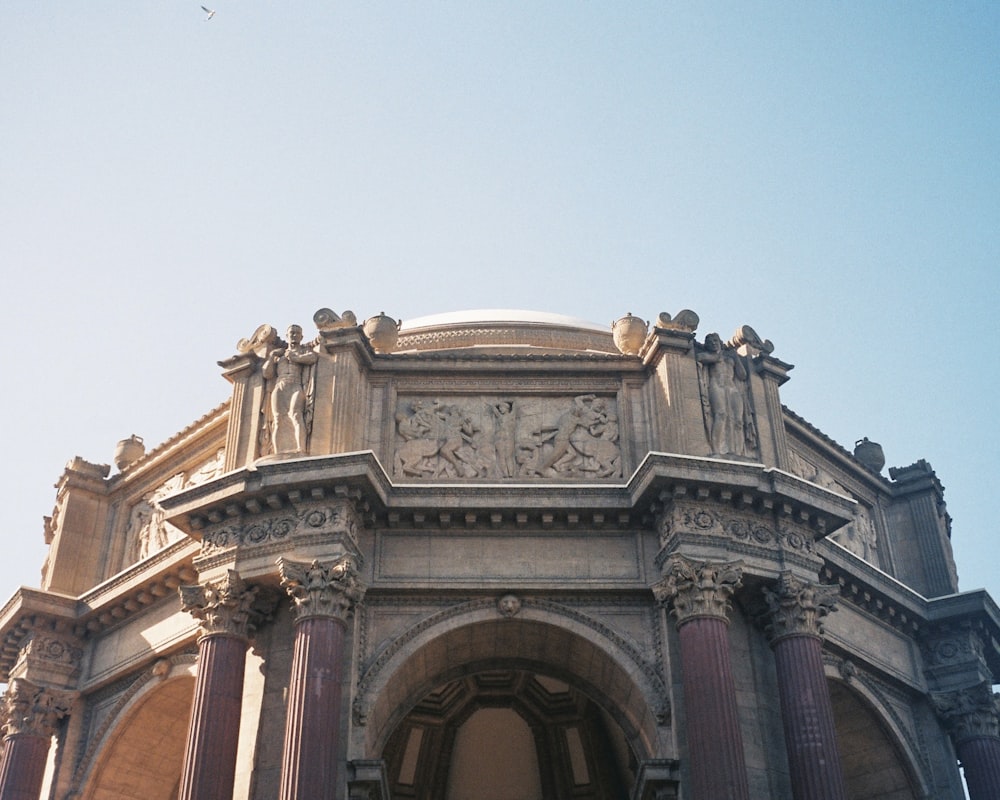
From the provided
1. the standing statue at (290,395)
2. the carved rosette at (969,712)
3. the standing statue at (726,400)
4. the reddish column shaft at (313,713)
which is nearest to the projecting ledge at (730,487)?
the standing statue at (726,400)

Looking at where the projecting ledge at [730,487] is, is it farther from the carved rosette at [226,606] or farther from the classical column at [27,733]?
the classical column at [27,733]

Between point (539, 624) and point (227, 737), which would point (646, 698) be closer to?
point (539, 624)

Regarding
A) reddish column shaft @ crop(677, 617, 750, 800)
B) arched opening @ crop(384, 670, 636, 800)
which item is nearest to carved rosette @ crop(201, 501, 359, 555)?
reddish column shaft @ crop(677, 617, 750, 800)

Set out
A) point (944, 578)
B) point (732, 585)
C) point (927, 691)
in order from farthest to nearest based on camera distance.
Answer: point (944, 578), point (927, 691), point (732, 585)

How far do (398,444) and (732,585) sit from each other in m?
7.41

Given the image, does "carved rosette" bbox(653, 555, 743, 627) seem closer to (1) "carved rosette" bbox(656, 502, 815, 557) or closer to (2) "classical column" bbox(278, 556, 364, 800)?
(1) "carved rosette" bbox(656, 502, 815, 557)

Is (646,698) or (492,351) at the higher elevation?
(492,351)

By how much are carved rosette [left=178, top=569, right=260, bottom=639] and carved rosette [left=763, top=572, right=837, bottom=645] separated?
9817 mm

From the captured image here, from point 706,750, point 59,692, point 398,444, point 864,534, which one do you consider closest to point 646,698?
point 706,750

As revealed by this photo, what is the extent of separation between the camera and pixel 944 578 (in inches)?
1210

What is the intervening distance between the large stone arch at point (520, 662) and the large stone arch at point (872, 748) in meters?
5.32

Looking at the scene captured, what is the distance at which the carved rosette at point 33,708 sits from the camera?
27.9m

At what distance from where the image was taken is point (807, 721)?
23.1 meters

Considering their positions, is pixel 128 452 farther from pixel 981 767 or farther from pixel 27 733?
pixel 981 767
